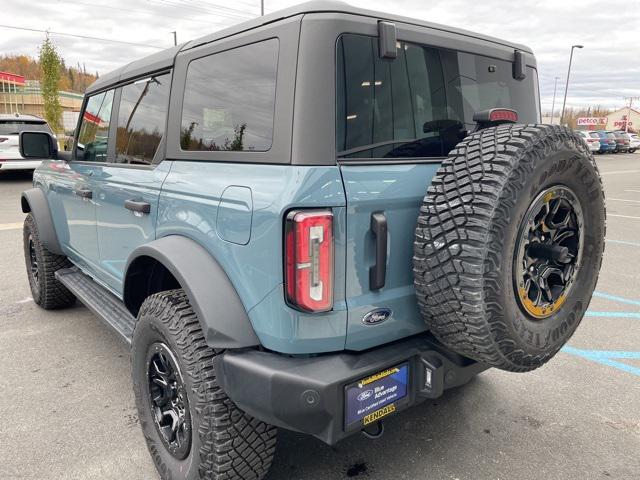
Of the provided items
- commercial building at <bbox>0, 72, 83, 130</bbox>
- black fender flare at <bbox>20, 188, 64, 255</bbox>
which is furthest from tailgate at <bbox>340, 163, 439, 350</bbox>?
commercial building at <bbox>0, 72, 83, 130</bbox>

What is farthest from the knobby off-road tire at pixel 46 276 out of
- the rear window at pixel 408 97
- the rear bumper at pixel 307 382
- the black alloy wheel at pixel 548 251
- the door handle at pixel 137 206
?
the black alloy wheel at pixel 548 251

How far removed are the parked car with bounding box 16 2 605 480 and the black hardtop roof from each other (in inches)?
0.5

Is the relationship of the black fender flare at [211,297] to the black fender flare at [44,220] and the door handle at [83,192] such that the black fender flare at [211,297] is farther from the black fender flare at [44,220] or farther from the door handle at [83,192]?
the black fender flare at [44,220]

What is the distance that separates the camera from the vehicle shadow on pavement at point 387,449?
2.32m

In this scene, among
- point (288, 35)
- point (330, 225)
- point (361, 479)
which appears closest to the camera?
point (330, 225)

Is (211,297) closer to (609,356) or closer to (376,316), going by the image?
(376,316)

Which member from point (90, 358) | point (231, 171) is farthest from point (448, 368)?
point (90, 358)

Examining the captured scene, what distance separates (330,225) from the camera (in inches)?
67.4

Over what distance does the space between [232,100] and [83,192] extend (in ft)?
5.44

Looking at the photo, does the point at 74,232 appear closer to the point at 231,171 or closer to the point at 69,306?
the point at 69,306

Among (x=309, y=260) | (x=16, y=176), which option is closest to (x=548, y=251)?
(x=309, y=260)

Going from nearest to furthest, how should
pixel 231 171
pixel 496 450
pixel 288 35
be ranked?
pixel 288 35 < pixel 231 171 < pixel 496 450

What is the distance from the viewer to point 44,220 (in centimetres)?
398

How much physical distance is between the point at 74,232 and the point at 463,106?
9.13 feet
